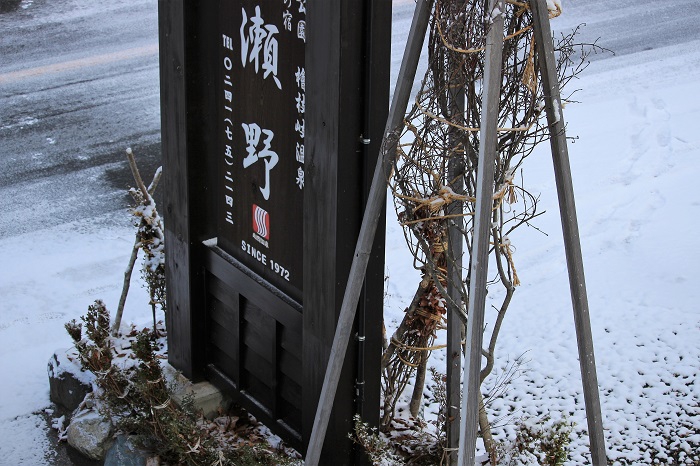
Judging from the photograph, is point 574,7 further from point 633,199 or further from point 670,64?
point 633,199

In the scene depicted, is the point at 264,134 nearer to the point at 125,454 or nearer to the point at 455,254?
the point at 455,254

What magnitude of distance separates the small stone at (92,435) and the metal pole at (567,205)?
273cm

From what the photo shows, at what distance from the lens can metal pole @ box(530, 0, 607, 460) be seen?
3161 millimetres

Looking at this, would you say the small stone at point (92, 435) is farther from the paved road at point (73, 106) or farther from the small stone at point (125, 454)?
the paved road at point (73, 106)

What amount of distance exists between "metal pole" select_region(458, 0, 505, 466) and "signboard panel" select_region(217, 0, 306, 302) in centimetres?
119

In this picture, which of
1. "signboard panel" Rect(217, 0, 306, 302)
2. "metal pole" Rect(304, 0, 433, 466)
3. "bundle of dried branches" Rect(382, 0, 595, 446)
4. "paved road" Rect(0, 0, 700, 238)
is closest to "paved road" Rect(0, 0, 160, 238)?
"paved road" Rect(0, 0, 700, 238)

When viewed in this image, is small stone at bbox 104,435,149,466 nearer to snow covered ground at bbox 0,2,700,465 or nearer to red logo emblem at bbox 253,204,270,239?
snow covered ground at bbox 0,2,700,465

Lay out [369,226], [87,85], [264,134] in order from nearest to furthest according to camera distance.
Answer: [369,226], [264,134], [87,85]

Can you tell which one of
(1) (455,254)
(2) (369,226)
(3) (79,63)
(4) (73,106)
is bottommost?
(4) (73,106)

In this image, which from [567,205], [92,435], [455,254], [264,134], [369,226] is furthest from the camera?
[92,435]

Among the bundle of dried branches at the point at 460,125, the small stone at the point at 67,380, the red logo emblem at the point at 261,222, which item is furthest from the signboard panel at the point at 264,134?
the small stone at the point at 67,380

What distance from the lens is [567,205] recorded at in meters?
3.34

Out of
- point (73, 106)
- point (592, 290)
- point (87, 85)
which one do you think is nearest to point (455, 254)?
point (592, 290)

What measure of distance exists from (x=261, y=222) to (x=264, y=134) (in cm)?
A: 43
